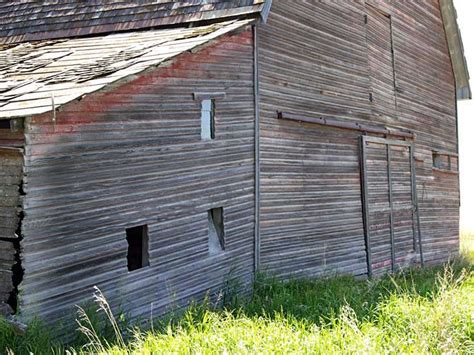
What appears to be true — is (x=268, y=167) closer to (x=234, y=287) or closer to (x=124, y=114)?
(x=234, y=287)

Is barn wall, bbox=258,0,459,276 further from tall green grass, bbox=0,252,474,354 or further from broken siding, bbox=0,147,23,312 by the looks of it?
broken siding, bbox=0,147,23,312

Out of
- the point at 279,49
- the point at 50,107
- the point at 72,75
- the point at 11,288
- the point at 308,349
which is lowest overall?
the point at 308,349

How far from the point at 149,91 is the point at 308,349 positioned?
136 inches

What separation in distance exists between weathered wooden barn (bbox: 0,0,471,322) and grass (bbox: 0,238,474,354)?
0.38m

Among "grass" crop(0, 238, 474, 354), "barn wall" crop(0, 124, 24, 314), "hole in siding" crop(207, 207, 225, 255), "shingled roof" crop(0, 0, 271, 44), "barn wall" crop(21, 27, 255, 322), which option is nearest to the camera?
"grass" crop(0, 238, 474, 354)

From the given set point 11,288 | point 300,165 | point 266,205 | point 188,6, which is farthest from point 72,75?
point 300,165

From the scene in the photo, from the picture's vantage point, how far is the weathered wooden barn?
20.2ft

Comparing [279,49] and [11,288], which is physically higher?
[279,49]

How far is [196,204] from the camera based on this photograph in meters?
7.90

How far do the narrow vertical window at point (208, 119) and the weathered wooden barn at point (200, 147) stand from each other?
0.09ft

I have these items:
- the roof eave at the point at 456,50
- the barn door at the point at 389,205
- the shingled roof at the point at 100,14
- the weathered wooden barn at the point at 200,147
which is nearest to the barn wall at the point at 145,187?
the weathered wooden barn at the point at 200,147

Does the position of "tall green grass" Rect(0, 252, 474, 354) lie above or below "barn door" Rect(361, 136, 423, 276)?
below

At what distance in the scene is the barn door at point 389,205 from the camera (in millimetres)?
11812

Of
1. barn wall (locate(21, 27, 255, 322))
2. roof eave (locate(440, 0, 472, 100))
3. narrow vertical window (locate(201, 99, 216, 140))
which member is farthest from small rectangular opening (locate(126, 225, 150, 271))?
roof eave (locate(440, 0, 472, 100))
